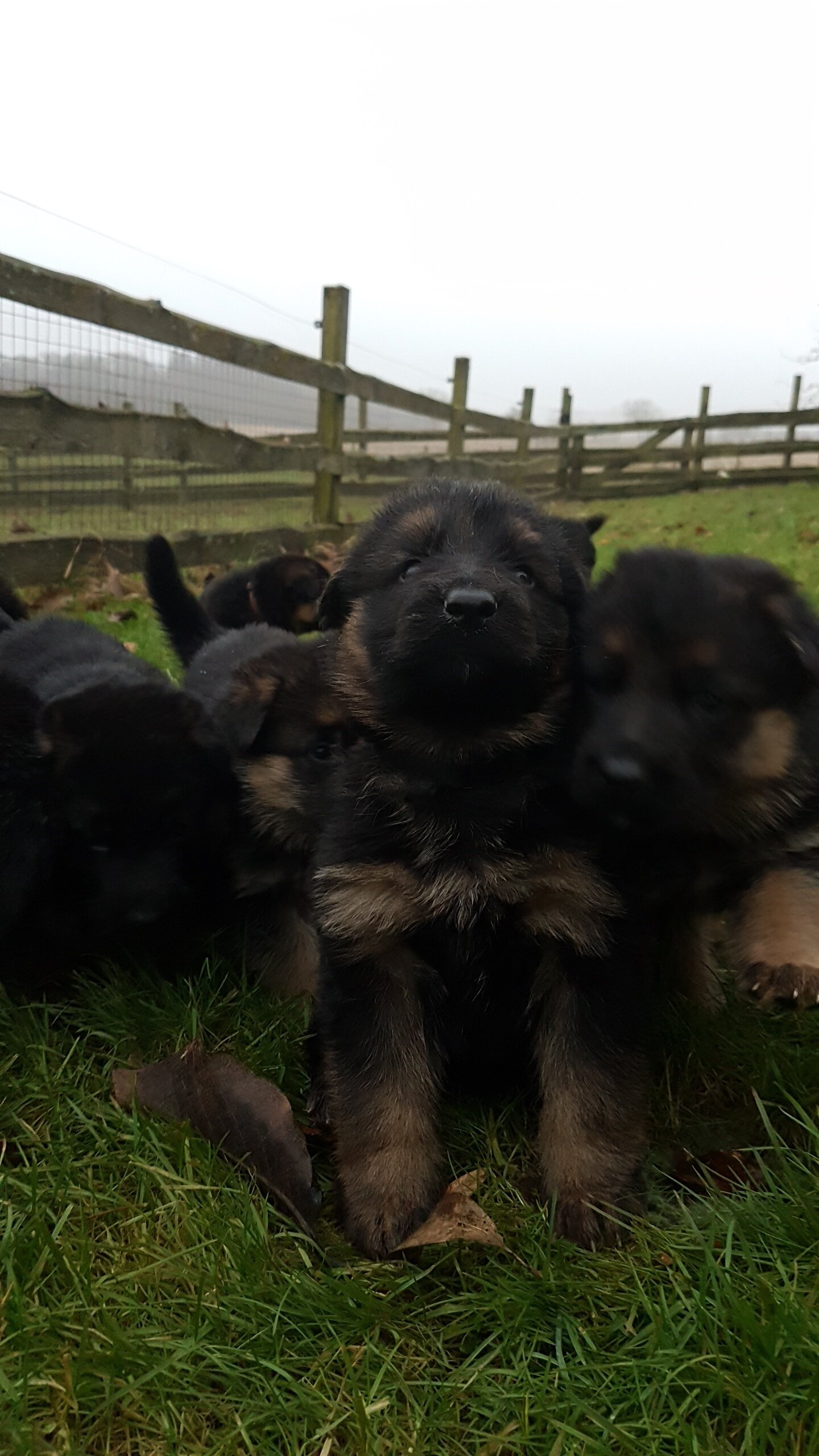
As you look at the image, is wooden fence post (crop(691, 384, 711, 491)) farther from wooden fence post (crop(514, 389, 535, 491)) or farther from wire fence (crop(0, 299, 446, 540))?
wire fence (crop(0, 299, 446, 540))

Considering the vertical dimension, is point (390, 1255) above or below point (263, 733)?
below

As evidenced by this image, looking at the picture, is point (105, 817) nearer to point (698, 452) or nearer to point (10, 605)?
point (10, 605)

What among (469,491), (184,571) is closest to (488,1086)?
(469,491)

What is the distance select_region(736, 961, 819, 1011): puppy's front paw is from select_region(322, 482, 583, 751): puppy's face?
22.0 inches

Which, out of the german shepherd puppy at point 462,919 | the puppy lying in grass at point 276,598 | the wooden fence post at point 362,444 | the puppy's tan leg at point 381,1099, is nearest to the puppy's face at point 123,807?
the german shepherd puppy at point 462,919

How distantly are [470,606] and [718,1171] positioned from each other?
1.06 meters

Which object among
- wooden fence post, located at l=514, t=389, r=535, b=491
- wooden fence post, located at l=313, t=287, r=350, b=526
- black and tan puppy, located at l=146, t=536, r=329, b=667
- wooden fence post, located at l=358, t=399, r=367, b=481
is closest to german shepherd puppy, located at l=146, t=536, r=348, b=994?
black and tan puppy, located at l=146, t=536, r=329, b=667

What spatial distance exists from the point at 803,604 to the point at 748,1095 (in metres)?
0.93

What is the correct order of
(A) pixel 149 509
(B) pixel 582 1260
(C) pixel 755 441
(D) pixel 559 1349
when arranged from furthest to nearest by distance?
(C) pixel 755 441 < (A) pixel 149 509 < (B) pixel 582 1260 < (D) pixel 559 1349

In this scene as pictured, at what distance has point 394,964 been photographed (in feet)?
6.14

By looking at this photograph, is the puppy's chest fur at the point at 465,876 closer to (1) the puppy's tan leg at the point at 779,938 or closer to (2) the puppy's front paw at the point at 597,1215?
(1) the puppy's tan leg at the point at 779,938

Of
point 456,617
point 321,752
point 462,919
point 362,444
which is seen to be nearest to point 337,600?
point 456,617

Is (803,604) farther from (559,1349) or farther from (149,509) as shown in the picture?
(149,509)

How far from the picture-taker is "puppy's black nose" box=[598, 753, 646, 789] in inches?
66.6
